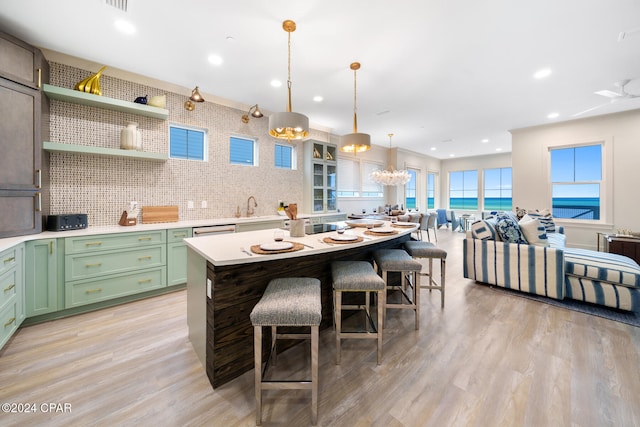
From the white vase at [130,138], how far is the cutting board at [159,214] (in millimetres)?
795

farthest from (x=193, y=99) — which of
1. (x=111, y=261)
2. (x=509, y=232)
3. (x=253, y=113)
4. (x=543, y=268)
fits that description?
(x=543, y=268)

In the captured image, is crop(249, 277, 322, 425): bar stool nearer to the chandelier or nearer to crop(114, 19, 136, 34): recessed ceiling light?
crop(114, 19, 136, 34): recessed ceiling light

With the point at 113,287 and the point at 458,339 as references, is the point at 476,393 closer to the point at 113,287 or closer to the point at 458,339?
the point at 458,339

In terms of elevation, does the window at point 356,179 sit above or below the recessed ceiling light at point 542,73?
below

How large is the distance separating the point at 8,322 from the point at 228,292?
6.64ft

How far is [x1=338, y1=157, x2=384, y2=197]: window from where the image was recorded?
20.9 feet

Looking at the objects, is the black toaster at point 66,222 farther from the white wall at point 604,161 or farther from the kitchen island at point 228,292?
the white wall at point 604,161

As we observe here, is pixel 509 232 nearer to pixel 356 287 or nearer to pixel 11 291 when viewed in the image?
pixel 356 287

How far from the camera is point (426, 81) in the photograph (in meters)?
3.38

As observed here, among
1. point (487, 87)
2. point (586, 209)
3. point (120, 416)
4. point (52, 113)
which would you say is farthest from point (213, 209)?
point (586, 209)

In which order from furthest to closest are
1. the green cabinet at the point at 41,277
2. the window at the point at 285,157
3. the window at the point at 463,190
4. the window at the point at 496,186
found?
the window at the point at 463,190, the window at the point at 496,186, the window at the point at 285,157, the green cabinet at the point at 41,277

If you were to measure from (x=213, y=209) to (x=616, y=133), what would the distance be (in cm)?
769

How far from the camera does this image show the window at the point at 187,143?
143 inches

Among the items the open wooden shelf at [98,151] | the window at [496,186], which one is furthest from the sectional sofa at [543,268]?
the window at [496,186]
